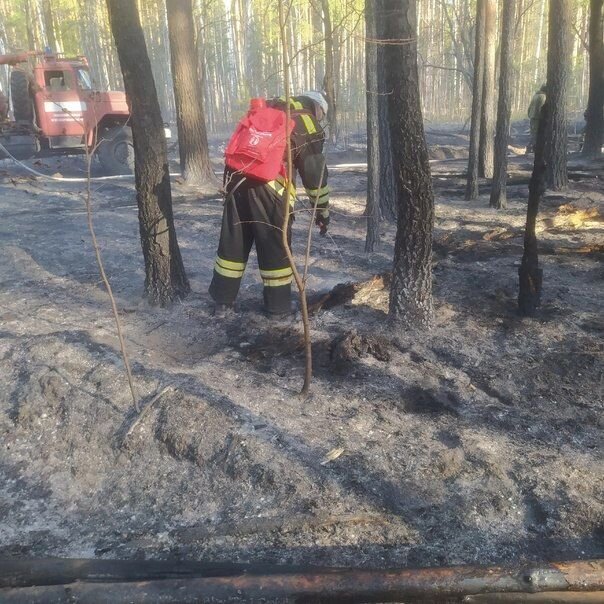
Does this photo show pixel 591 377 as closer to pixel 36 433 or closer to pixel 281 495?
pixel 281 495

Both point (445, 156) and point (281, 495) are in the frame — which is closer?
point (281, 495)

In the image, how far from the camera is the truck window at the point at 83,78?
1455 centimetres

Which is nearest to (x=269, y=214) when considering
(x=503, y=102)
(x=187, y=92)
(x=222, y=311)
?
(x=222, y=311)

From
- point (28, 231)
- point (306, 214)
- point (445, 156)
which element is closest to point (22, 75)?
point (28, 231)

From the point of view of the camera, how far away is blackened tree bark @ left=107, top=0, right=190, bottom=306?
4.72 m

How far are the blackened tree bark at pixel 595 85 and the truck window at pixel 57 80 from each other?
461 inches

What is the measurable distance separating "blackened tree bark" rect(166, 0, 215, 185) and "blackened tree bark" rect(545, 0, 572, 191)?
6.16 metres

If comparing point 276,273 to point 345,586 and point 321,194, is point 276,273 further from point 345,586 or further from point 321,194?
point 345,586

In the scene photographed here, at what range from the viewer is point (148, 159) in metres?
4.88

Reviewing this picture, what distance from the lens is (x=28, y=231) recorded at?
26.5 ft

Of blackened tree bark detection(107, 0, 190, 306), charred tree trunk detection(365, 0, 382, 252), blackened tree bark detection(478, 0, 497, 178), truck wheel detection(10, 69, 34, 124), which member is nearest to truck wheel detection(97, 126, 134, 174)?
truck wheel detection(10, 69, 34, 124)

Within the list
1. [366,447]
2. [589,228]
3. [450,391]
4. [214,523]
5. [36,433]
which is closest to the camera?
[214,523]

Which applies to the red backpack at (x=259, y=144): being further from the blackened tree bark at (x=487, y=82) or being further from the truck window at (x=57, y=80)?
the truck window at (x=57, y=80)

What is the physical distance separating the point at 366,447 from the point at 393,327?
5.05 feet
